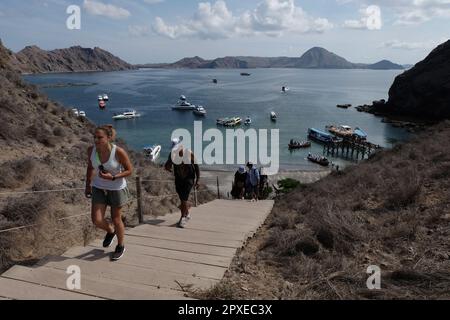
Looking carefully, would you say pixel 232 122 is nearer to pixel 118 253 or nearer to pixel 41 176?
pixel 41 176

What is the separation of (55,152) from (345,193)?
9.15 m

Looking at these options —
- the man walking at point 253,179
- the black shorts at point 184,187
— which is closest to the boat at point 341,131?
the man walking at point 253,179

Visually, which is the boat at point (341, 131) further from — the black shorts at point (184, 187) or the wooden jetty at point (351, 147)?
the black shorts at point (184, 187)

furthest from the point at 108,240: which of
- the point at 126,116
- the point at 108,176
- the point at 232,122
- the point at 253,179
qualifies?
the point at 126,116

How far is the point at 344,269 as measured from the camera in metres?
4.56

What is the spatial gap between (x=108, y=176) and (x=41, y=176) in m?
6.69

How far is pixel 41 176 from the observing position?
10258mm

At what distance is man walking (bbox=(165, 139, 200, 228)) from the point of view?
6.51 meters

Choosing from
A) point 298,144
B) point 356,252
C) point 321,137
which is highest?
point 356,252

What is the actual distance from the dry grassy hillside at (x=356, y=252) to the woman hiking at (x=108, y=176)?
1.54 metres

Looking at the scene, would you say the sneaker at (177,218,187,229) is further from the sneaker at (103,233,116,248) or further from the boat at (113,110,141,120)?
the boat at (113,110,141,120)

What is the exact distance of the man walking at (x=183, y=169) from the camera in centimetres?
651

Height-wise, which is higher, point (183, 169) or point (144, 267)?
point (183, 169)

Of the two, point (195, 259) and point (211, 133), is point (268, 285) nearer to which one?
point (195, 259)
